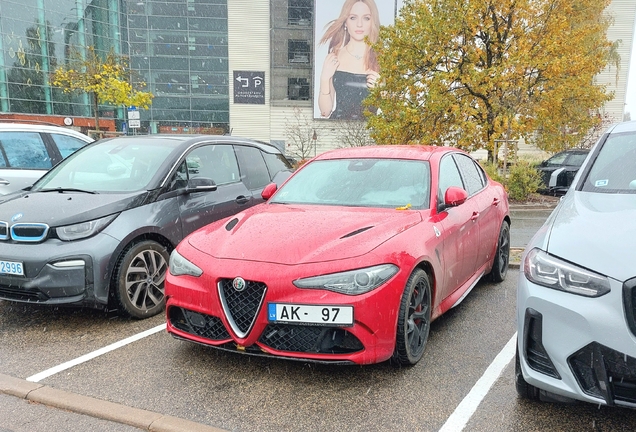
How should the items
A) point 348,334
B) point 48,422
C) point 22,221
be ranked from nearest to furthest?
point 48,422 → point 348,334 → point 22,221

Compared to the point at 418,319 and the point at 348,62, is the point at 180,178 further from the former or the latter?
the point at 348,62

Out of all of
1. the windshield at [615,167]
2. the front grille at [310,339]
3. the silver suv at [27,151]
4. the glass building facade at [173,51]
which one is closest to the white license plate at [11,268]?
the front grille at [310,339]

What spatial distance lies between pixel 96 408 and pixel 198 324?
0.73 metres

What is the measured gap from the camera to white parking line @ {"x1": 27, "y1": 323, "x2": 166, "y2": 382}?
3283 millimetres

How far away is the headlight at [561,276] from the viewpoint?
7.21 feet

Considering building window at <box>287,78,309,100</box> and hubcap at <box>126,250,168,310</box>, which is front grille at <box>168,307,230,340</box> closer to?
hubcap at <box>126,250,168,310</box>

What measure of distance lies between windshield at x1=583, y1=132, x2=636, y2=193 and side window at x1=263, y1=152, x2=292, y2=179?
375 centimetres

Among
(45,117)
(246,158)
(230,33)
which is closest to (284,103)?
(230,33)

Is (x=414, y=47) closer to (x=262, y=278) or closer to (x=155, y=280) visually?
(x=155, y=280)

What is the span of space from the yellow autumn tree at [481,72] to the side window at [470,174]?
9.04 m

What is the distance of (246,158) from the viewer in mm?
5938

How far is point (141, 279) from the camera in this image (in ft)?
14.1

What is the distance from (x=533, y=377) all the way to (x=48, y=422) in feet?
8.57

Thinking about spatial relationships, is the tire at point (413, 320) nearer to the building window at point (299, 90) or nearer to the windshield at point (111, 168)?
the windshield at point (111, 168)
